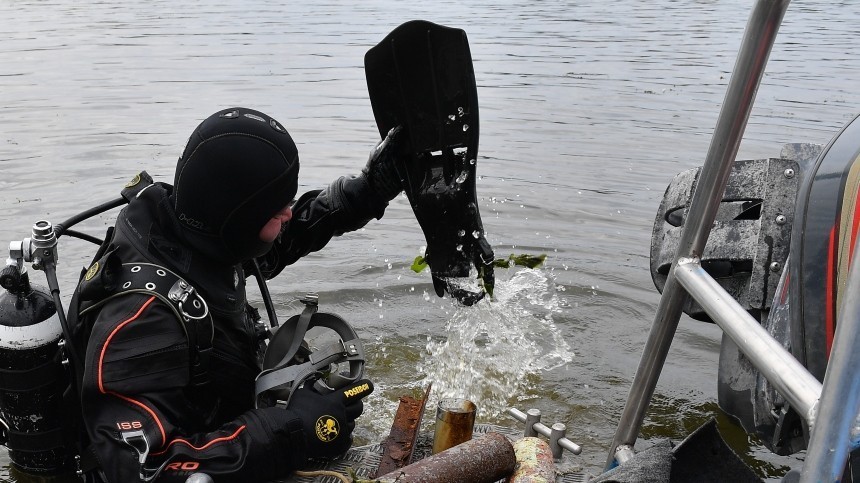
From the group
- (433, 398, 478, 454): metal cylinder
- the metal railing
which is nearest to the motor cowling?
(433, 398, 478, 454): metal cylinder

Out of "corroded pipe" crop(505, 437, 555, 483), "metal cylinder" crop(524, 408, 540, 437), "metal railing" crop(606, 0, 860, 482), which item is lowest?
"metal cylinder" crop(524, 408, 540, 437)

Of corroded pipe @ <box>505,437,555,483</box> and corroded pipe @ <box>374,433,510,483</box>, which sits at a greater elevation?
corroded pipe @ <box>374,433,510,483</box>

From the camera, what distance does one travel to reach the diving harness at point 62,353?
8.00 feet

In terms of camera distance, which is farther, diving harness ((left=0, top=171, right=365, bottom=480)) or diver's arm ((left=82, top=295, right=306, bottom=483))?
diving harness ((left=0, top=171, right=365, bottom=480))

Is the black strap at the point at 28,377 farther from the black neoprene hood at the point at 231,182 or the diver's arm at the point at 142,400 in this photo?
the black neoprene hood at the point at 231,182

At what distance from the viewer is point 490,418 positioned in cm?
396

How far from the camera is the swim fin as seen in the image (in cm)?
311

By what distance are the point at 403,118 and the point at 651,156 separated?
221 inches

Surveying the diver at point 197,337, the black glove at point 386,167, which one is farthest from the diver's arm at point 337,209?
the diver at point 197,337

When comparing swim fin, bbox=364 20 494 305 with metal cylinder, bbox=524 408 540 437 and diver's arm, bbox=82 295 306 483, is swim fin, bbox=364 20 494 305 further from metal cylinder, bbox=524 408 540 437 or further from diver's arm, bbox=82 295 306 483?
diver's arm, bbox=82 295 306 483

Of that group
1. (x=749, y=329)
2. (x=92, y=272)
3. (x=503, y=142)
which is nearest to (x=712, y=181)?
(x=749, y=329)

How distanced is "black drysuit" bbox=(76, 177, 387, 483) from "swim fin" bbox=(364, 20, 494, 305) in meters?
0.81

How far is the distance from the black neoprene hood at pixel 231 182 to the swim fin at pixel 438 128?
2.21 feet

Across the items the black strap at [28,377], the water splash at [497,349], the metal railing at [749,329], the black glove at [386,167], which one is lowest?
the water splash at [497,349]
